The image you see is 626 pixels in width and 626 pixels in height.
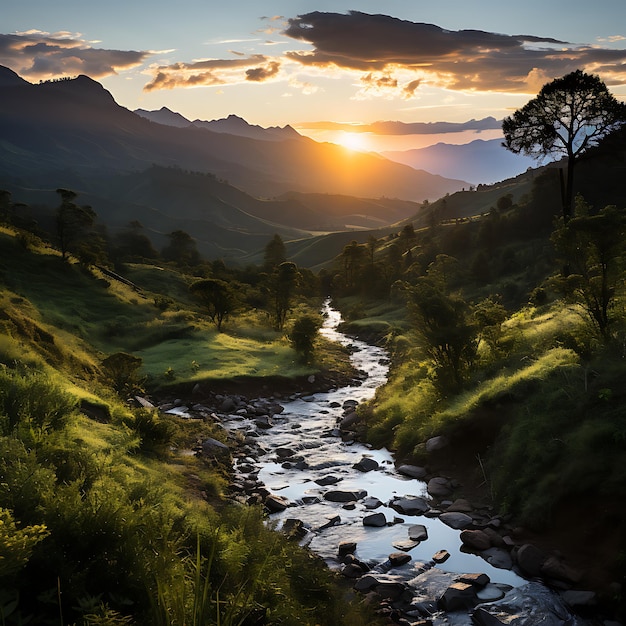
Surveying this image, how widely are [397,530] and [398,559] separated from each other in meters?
1.56

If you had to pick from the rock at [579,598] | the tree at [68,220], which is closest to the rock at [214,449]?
the rock at [579,598]

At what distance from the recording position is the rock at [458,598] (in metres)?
9.74

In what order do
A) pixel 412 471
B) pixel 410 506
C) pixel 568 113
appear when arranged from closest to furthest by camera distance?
pixel 410 506
pixel 412 471
pixel 568 113

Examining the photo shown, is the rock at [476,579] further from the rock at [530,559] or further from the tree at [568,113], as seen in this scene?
the tree at [568,113]

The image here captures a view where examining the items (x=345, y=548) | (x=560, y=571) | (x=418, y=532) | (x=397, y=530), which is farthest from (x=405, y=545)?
(x=560, y=571)

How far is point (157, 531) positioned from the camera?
7047 millimetres

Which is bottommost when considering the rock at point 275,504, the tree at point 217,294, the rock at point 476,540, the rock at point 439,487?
the rock at point 275,504

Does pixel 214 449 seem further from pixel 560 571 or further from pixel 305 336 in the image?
pixel 305 336

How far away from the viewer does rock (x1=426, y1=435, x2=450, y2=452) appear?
54.1 feet

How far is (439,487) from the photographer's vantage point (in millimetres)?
14977

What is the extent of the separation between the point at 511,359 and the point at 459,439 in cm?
455

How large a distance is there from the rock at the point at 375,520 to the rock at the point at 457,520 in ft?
4.89

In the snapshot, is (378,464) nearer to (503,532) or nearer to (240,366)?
(503,532)

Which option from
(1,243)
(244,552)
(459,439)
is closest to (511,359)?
(459,439)
